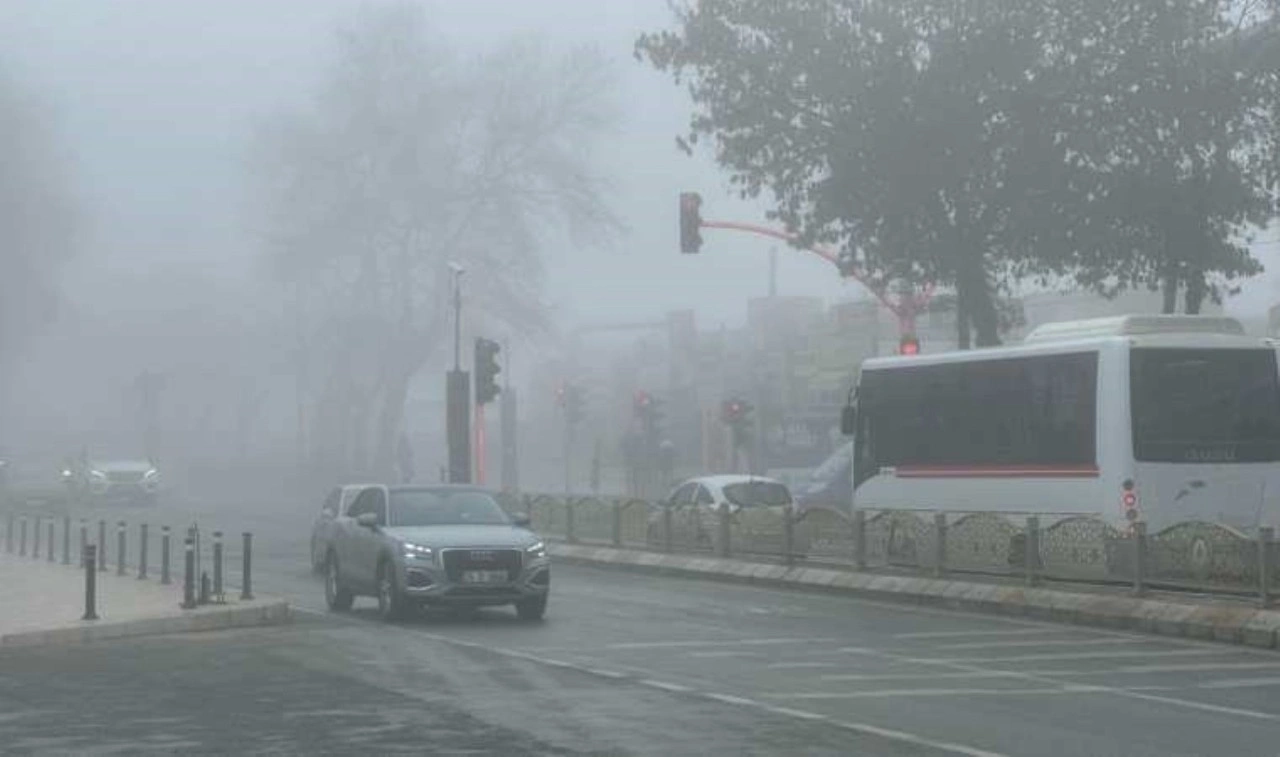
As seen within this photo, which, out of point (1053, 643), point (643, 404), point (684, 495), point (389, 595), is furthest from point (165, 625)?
point (643, 404)

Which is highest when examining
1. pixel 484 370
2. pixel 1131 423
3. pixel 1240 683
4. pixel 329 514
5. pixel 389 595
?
pixel 484 370

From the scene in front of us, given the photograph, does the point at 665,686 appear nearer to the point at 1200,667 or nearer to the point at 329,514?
the point at 1200,667

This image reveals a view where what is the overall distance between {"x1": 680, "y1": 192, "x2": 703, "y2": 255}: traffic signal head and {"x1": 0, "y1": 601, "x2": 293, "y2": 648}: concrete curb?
1462cm

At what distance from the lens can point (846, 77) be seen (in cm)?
3625

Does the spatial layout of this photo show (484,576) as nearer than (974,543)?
Yes

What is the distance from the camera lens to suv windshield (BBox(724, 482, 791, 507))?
35625 mm

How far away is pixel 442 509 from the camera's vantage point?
78.2ft

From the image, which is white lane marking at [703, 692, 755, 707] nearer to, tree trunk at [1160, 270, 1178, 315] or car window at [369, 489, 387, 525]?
car window at [369, 489, 387, 525]

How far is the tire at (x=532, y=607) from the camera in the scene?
23.0 meters

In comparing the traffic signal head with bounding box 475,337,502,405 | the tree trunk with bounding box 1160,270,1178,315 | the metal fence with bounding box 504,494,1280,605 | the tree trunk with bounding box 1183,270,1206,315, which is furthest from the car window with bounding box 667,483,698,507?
the tree trunk with bounding box 1183,270,1206,315

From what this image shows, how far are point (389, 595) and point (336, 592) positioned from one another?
247 centimetres

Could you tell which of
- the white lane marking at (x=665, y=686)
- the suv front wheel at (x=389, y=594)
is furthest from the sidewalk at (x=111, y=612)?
the white lane marking at (x=665, y=686)

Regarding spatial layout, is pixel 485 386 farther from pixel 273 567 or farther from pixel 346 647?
pixel 346 647

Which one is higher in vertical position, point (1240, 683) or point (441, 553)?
point (441, 553)
